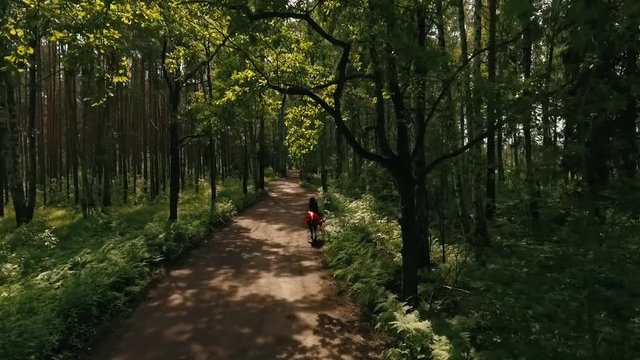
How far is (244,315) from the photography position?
10.4 m

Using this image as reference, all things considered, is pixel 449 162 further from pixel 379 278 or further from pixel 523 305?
pixel 523 305

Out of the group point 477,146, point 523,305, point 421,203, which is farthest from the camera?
point 421,203

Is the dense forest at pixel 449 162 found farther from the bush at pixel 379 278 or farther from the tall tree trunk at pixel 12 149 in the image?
the tall tree trunk at pixel 12 149

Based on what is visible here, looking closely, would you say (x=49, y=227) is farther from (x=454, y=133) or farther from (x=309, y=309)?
(x=454, y=133)

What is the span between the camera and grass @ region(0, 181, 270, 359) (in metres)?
8.11

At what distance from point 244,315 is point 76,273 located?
432cm

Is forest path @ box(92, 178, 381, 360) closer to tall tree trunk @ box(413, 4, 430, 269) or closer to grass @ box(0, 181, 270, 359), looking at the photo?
grass @ box(0, 181, 270, 359)

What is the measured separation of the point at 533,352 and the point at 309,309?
5.91 metres

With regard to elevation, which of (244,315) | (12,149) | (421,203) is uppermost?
(12,149)

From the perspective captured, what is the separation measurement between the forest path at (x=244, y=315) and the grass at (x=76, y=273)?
0.57 metres

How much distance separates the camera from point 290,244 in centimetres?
1833

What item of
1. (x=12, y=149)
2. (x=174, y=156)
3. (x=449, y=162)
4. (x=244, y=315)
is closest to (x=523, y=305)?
(x=449, y=162)

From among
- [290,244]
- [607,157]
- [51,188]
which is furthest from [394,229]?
[51,188]

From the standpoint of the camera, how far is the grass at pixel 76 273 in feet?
26.6
